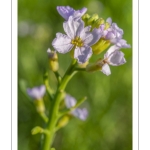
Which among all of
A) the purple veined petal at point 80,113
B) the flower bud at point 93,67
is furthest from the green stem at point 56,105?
the purple veined petal at point 80,113

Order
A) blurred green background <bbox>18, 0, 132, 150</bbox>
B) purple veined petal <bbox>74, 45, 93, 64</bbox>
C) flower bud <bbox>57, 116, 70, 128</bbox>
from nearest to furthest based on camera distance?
purple veined petal <bbox>74, 45, 93, 64</bbox>, flower bud <bbox>57, 116, 70, 128</bbox>, blurred green background <bbox>18, 0, 132, 150</bbox>

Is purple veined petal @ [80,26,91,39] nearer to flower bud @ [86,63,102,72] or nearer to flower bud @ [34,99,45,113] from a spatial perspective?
flower bud @ [86,63,102,72]

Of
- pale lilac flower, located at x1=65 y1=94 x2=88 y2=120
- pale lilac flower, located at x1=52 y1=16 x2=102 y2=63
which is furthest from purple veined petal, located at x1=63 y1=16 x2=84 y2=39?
pale lilac flower, located at x1=65 y1=94 x2=88 y2=120

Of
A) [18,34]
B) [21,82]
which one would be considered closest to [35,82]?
[21,82]

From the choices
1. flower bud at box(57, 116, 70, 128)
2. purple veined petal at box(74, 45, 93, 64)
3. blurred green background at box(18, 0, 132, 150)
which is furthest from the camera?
blurred green background at box(18, 0, 132, 150)

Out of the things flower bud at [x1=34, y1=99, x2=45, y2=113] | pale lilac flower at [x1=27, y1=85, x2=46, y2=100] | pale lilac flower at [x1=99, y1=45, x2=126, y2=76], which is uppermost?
pale lilac flower at [x1=99, y1=45, x2=126, y2=76]

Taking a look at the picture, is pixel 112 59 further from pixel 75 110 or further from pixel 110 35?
pixel 75 110
